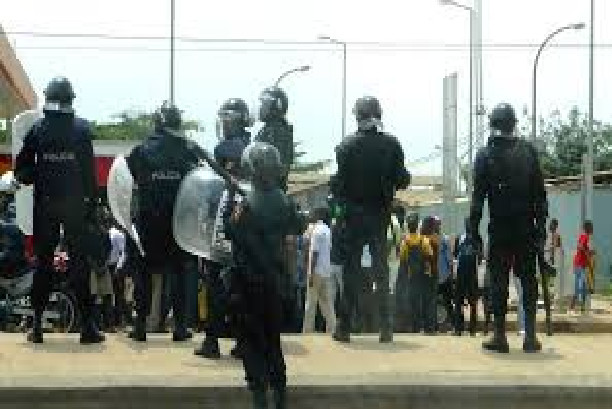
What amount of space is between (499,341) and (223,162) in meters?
2.66

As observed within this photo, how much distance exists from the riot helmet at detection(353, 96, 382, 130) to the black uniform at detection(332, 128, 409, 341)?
0.05 metres

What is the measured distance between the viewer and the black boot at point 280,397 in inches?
288

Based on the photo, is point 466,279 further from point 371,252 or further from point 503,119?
point 503,119

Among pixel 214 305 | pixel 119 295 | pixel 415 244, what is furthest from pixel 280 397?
pixel 119 295

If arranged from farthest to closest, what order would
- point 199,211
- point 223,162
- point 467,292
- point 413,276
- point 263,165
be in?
point 467,292
point 413,276
point 223,162
point 199,211
point 263,165

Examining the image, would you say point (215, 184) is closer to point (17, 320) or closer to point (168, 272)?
point (168, 272)

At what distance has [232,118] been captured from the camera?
363 inches

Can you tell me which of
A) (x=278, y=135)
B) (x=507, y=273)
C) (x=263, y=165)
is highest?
(x=278, y=135)

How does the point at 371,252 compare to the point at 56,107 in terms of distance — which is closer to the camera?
the point at 56,107

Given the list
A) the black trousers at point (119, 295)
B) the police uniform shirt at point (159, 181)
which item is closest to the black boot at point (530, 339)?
the police uniform shirt at point (159, 181)

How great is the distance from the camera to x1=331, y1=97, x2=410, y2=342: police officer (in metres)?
9.62

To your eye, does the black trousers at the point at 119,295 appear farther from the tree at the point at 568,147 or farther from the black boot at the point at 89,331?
the tree at the point at 568,147

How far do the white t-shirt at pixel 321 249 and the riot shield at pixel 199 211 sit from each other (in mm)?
5510

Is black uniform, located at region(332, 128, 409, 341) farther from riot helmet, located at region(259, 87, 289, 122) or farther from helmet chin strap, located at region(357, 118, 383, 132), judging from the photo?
riot helmet, located at region(259, 87, 289, 122)
